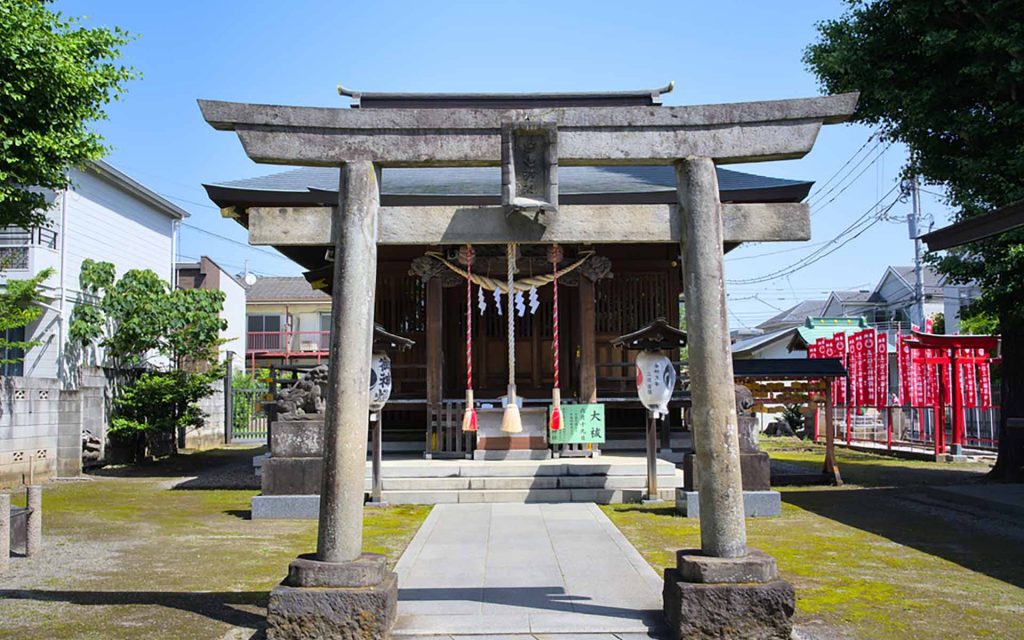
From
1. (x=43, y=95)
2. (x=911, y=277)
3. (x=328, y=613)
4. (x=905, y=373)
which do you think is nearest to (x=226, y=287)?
(x=43, y=95)

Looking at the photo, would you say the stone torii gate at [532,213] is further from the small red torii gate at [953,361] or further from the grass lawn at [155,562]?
the small red torii gate at [953,361]

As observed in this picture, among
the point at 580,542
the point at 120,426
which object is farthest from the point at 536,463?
the point at 120,426

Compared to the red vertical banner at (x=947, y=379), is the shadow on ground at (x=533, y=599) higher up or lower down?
lower down

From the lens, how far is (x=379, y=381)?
11.3 meters

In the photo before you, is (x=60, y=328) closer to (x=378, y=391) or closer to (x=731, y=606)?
(x=378, y=391)

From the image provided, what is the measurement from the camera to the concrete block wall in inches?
554

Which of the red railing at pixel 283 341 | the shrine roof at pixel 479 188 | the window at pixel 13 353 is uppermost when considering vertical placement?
the shrine roof at pixel 479 188

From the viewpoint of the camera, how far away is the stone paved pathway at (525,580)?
5625 mm

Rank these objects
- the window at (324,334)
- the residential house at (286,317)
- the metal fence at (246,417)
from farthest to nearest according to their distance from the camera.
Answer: the residential house at (286,317)
the window at (324,334)
the metal fence at (246,417)

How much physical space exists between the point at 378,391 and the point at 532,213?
5996mm

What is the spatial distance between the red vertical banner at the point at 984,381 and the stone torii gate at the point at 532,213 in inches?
636

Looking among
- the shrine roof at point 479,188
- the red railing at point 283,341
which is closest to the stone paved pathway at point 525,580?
the shrine roof at point 479,188

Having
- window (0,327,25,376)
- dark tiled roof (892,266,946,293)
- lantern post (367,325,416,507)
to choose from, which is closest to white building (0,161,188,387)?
window (0,327,25,376)

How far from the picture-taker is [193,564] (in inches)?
312
